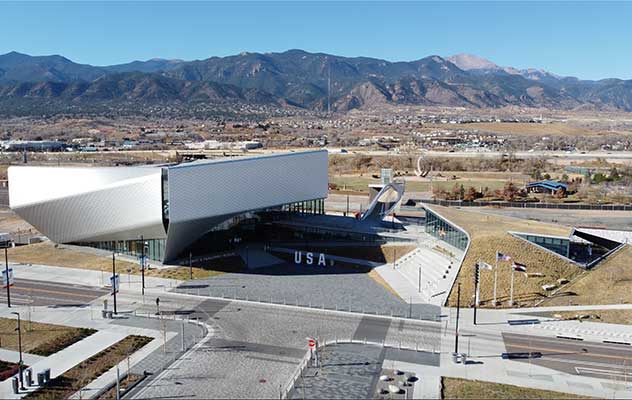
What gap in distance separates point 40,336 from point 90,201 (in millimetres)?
19027

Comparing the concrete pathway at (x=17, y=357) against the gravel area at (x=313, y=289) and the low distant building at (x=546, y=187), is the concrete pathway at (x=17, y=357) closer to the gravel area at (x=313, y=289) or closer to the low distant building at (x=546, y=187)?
the gravel area at (x=313, y=289)

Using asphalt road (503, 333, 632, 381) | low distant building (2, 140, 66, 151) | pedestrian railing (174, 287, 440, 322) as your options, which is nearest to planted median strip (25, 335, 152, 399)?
pedestrian railing (174, 287, 440, 322)

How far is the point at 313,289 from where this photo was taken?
50156mm

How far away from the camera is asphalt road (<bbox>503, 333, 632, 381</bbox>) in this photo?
111 ft

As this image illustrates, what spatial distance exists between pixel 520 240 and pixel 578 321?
35.6 ft

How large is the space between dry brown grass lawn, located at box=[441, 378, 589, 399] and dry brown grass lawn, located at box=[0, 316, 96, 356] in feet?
82.0

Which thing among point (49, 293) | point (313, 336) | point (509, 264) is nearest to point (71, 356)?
point (49, 293)

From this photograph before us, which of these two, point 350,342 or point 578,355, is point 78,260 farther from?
point 578,355

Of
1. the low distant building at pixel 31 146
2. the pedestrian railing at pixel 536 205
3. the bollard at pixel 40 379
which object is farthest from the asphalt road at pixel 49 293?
the low distant building at pixel 31 146

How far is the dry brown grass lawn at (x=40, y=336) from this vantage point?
122ft

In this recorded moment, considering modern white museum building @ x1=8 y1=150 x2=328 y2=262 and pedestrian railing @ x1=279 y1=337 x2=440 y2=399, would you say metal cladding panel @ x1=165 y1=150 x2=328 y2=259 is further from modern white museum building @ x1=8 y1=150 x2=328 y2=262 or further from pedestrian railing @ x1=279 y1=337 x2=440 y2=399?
pedestrian railing @ x1=279 y1=337 x2=440 y2=399

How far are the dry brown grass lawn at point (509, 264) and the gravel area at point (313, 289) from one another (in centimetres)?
503

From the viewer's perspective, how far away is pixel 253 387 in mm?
31422

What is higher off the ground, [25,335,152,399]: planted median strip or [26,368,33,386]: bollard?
[26,368,33,386]: bollard
